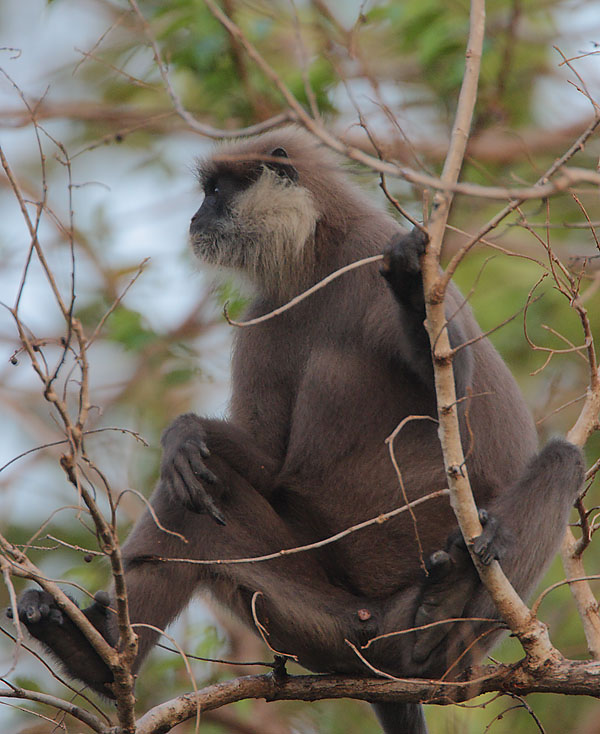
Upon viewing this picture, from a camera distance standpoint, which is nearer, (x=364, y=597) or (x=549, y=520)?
(x=549, y=520)

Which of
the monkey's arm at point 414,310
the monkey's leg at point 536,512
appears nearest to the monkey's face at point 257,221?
the monkey's arm at point 414,310

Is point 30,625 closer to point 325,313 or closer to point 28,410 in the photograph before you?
point 325,313

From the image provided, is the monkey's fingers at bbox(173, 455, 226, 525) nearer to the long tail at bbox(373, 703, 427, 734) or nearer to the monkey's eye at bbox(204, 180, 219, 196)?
the long tail at bbox(373, 703, 427, 734)

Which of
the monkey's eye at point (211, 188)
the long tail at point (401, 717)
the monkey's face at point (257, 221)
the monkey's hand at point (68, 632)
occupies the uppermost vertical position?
the monkey's eye at point (211, 188)

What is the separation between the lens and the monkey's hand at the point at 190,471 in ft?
14.0

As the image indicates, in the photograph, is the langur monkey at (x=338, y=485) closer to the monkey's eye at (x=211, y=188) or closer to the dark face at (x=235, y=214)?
the dark face at (x=235, y=214)

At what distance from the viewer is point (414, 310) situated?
3.79 meters

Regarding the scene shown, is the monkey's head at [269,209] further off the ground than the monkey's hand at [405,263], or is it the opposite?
the monkey's head at [269,209]

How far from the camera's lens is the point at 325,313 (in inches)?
187

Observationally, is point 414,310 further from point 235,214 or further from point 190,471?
point 235,214

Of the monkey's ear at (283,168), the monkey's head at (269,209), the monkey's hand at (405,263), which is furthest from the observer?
the monkey's ear at (283,168)

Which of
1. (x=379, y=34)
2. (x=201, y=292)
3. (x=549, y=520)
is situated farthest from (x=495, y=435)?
(x=379, y=34)

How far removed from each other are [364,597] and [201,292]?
6.10 metres

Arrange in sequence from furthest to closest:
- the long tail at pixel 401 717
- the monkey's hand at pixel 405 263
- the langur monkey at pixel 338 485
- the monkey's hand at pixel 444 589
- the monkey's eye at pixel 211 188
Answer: the monkey's eye at pixel 211 188
the long tail at pixel 401 717
the langur monkey at pixel 338 485
the monkey's hand at pixel 444 589
the monkey's hand at pixel 405 263
